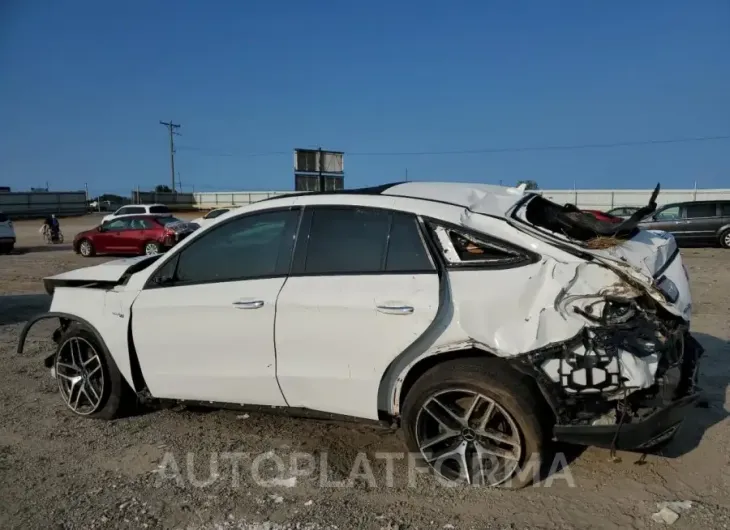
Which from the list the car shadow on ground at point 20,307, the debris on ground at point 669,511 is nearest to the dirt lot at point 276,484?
the debris on ground at point 669,511

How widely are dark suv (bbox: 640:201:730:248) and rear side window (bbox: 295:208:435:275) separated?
18774 mm

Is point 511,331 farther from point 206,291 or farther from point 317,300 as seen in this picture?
point 206,291

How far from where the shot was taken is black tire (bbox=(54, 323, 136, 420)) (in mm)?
4457

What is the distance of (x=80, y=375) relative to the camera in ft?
15.3

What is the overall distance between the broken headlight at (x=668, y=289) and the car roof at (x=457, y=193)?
0.95m

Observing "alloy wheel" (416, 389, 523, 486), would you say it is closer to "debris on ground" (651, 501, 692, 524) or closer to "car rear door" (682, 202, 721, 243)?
"debris on ground" (651, 501, 692, 524)

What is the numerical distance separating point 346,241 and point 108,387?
7.44ft

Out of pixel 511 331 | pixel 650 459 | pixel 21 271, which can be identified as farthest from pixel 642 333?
pixel 21 271

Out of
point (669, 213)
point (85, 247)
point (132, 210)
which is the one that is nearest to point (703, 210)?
point (669, 213)

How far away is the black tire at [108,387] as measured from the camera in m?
4.46

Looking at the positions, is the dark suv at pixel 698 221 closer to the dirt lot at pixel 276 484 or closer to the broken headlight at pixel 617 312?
the dirt lot at pixel 276 484

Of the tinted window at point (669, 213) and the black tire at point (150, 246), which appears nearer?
the black tire at point (150, 246)

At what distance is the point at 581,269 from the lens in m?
3.21

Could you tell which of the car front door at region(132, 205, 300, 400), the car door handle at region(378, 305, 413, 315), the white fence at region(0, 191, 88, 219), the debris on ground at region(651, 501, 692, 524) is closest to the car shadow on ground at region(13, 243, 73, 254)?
the car front door at region(132, 205, 300, 400)
